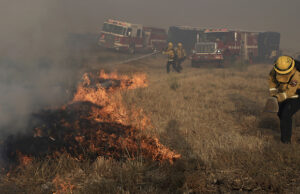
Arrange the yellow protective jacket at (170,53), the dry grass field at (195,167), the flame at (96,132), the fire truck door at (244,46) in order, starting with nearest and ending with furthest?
the dry grass field at (195,167) → the flame at (96,132) → the yellow protective jacket at (170,53) → the fire truck door at (244,46)

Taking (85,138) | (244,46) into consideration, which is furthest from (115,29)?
(85,138)

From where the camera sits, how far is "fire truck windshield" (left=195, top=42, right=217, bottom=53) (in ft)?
51.8

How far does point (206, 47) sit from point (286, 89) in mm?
11712

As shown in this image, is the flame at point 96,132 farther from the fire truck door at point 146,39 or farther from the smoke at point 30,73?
the fire truck door at point 146,39

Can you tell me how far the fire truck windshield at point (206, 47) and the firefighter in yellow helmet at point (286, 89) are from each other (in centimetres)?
1132

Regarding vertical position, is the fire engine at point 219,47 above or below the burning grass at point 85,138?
above

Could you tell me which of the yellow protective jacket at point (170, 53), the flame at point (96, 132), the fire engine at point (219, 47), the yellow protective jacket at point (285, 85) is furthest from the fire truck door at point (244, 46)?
the yellow protective jacket at point (285, 85)

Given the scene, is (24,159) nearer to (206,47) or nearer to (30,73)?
(30,73)

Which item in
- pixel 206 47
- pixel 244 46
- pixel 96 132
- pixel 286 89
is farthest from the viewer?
pixel 244 46

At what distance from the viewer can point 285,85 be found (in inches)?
184

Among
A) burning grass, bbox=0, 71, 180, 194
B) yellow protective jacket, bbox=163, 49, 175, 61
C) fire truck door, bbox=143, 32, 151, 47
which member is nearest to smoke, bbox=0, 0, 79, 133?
burning grass, bbox=0, 71, 180, 194

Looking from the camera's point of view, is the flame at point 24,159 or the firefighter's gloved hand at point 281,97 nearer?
the flame at point 24,159

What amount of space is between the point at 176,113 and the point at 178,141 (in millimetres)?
1733

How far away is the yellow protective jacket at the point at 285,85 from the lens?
4.52 m
